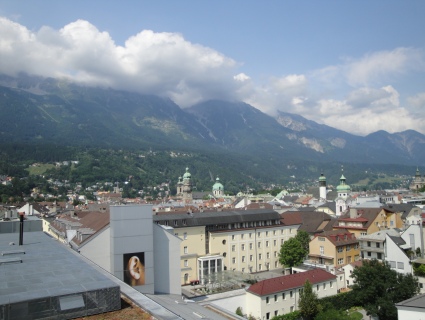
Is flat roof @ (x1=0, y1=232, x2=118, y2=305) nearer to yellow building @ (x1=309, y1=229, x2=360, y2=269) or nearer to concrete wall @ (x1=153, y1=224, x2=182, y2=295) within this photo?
concrete wall @ (x1=153, y1=224, x2=182, y2=295)

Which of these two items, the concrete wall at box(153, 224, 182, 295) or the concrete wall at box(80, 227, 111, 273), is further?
the concrete wall at box(153, 224, 182, 295)

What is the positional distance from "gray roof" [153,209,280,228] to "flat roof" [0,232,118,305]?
30.6 metres

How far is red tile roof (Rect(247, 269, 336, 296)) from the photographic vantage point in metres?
34.3

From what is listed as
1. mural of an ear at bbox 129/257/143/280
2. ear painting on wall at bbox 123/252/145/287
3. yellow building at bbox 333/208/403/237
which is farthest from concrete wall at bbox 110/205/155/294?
yellow building at bbox 333/208/403/237

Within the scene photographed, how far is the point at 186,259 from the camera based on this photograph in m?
47.0

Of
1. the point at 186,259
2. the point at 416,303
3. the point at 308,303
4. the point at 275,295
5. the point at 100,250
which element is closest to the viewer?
the point at 416,303

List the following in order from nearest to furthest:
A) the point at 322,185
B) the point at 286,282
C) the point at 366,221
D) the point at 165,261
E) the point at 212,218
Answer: the point at 165,261
the point at 286,282
the point at 212,218
the point at 366,221
the point at 322,185

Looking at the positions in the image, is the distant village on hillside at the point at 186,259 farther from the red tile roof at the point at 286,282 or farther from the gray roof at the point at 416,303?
the gray roof at the point at 416,303

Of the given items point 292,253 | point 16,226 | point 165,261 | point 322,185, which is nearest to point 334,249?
point 292,253

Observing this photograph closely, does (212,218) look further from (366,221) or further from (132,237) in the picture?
(132,237)

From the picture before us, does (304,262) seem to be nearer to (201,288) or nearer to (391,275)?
(201,288)

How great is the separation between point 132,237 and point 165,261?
370 cm

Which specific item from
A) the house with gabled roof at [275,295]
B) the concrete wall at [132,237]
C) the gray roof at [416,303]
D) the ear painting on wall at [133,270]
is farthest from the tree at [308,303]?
the ear painting on wall at [133,270]

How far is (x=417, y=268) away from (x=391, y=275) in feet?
23.9
